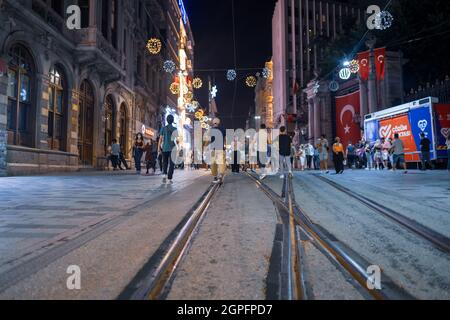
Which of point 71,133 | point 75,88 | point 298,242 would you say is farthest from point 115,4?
point 298,242

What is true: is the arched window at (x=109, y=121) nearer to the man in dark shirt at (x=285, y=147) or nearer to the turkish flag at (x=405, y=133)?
the man in dark shirt at (x=285, y=147)

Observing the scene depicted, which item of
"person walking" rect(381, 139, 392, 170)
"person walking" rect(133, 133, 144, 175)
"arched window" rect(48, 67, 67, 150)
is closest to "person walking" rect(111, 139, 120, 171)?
"arched window" rect(48, 67, 67, 150)

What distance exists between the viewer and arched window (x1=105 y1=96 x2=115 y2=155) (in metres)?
23.7

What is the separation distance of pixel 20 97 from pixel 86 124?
6.42 metres

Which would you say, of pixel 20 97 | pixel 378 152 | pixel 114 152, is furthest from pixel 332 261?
pixel 378 152

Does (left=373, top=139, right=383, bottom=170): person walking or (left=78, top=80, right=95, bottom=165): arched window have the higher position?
A: (left=78, top=80, right=95, bottom=165): arched window

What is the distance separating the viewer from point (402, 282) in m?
2.50

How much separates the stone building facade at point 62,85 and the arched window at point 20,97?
38 mm

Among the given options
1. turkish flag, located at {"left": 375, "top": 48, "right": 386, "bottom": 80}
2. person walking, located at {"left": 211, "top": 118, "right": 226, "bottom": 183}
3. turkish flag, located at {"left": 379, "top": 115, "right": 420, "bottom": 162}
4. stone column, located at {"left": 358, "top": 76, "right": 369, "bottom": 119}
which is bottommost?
person walking, located at {"left": 211, "top": 118, "right": 226, "bottom": 183}

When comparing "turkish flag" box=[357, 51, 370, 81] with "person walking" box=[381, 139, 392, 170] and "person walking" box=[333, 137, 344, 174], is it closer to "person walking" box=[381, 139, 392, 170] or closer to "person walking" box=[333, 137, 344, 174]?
"person walking" box=[381, 139, 392, 170]

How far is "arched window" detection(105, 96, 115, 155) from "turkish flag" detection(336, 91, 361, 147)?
1879 centimetres

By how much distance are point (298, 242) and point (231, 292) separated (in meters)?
1.37

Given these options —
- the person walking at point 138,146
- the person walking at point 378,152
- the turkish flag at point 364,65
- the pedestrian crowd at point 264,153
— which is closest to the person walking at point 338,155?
the pedestrian crowd at point 264,153
